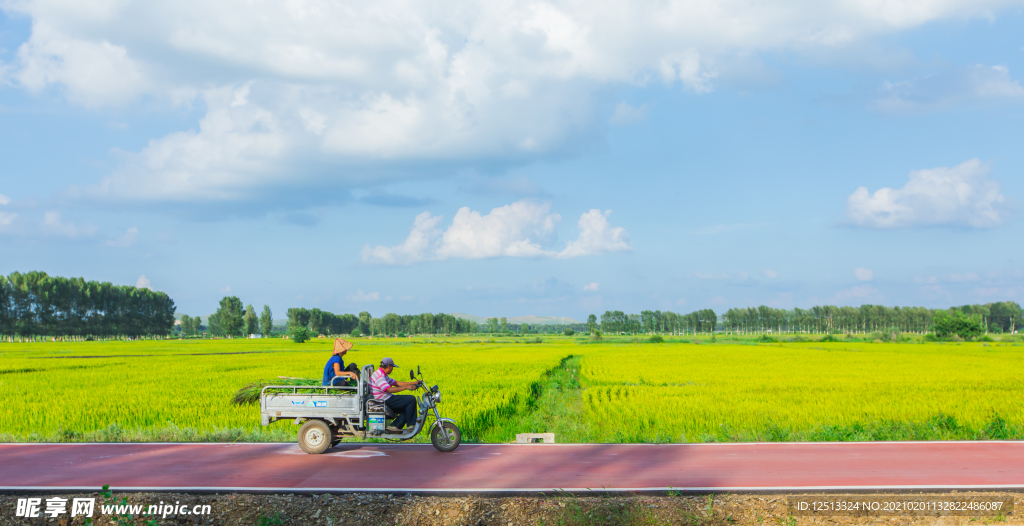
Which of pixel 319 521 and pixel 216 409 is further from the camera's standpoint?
pixel 216 409

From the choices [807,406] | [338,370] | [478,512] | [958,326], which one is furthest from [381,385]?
[958,326]

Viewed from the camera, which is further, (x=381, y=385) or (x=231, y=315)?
(x=231, y=315)

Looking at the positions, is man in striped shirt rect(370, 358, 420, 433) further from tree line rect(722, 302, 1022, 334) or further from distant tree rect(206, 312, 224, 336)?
tree line rect(722, 302, 1022, 334)

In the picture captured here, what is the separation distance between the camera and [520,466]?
28.1 feet

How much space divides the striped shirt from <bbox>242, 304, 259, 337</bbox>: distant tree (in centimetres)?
15972

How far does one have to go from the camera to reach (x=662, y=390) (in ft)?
69.0

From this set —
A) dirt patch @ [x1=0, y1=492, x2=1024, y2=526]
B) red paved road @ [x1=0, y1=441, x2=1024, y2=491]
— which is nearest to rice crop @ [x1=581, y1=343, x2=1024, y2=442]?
red paved road @ [x1=0, y1=441, x2=1024, y2=491]

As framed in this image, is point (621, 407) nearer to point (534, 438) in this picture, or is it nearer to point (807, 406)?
point (807, 406)

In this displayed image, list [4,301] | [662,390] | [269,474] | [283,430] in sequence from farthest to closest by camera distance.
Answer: [4,301], [662,390], [283,430], [269,474]

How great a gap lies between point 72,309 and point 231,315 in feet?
108

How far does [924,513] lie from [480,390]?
15702 millimetres

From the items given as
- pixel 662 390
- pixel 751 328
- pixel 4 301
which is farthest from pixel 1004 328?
pixel 4 301

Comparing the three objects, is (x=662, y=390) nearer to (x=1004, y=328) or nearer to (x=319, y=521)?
(x=319, y=521)

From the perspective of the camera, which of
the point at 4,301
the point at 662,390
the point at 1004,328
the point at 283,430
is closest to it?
the point at 283,430
